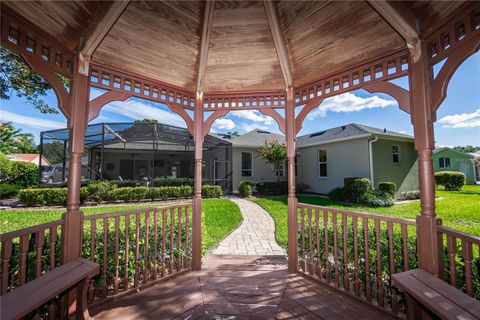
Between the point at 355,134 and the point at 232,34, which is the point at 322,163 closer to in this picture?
the point at 355,134

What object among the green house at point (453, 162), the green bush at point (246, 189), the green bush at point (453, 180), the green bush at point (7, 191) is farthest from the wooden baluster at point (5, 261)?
the green house at point (453, 162)

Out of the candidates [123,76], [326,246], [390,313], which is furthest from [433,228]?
[123,76]

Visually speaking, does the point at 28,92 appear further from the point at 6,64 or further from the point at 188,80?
the point at 188,80

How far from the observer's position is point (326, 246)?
291 centimetres

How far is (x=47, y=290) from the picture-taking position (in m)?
1.54

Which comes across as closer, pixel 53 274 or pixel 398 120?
pixel 53 274

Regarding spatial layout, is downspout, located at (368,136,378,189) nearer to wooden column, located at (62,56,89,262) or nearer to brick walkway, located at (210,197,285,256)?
brick walkway, located at (210,197,285,256)

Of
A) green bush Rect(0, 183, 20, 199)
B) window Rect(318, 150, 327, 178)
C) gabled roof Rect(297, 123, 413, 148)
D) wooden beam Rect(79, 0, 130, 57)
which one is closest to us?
wooden beam Rect(79, 0, 130, 57)

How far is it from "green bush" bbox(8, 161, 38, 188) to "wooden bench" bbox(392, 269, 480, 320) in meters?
16.9

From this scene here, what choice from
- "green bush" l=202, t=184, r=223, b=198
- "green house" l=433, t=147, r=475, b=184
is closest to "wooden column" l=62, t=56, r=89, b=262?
"green bush" l=202, t=184, r=223, b=198

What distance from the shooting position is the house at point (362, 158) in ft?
33.5

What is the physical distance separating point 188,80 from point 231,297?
10.2 ft

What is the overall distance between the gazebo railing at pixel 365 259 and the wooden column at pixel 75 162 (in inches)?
113

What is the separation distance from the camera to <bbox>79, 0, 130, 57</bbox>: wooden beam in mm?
1957
